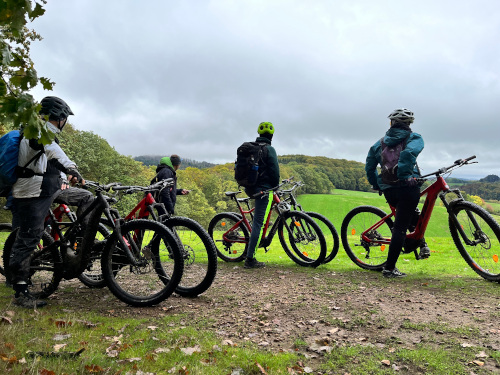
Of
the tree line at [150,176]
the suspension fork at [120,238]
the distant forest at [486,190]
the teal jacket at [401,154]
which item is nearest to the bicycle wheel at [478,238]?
the teal jacket at [401,154]

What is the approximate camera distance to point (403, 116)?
562 cm

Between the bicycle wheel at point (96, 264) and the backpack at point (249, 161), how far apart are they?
2.73 meters

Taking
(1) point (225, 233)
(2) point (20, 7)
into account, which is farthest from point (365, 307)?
(2) point (20, 7)

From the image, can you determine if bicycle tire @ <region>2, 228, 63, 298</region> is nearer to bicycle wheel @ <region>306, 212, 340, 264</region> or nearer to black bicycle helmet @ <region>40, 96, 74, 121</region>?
black bicycle helmet @ <region>40, 96, 74, 121</region>

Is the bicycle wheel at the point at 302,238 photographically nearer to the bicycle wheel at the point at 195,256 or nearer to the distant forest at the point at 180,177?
the distant forest at the point at 180,177

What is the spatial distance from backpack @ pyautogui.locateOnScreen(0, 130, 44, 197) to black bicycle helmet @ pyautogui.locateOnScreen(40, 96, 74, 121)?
46 centimetres

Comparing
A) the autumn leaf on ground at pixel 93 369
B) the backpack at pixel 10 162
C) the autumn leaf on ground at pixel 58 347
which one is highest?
the backpack at pixel 10 162

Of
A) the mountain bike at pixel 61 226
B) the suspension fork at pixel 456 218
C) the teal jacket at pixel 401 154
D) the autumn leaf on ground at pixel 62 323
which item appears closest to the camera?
the autumn leaf on ground at pixel 62 323

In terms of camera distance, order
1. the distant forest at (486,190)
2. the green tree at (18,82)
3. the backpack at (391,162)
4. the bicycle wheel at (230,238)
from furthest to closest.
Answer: the distant forest at (486,190)
the bicycle wheel at (230,238)
the backpack at (391,162)
the green tree at (18,82)

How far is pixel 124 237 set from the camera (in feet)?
13.8

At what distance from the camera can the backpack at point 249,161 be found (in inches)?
253

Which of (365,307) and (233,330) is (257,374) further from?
(365,307)

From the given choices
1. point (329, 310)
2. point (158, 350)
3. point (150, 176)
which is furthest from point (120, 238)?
point (150, 176)

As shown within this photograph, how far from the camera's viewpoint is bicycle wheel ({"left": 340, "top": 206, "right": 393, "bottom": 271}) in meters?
6.34
